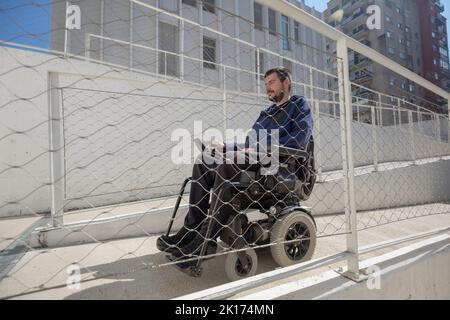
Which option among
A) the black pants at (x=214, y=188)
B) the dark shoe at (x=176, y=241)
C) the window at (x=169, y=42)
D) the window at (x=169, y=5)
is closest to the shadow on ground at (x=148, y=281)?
the dark shoe at (x=176, y=241)

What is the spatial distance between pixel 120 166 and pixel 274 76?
216 cm

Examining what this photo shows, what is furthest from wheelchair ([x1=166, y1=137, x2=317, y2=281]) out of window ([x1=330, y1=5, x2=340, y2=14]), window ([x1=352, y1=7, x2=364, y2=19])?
window ([x1=330, y1=5, x2=340, y2=14])

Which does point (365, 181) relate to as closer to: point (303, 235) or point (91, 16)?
point (303, 235)

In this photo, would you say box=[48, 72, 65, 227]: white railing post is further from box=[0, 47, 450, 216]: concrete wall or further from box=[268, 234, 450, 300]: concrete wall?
box=[268, 234, 450, 300]: concrete wall

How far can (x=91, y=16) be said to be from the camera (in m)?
4.97

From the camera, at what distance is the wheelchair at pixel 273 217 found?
3.55 feet

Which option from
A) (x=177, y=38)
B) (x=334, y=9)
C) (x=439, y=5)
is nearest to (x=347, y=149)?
(x=177, y=38)

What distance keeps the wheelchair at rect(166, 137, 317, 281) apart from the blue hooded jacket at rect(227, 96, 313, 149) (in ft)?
0.25

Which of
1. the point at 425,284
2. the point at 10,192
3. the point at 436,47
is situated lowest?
the point at 425,284

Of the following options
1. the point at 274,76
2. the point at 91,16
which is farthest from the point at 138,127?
the point at 91,16

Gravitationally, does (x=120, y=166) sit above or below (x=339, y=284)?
above

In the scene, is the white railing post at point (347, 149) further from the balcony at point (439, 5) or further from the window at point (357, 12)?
the balcony at point (439, 5)

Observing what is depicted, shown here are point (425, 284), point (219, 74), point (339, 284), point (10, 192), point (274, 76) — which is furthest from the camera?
point (219, 74)
